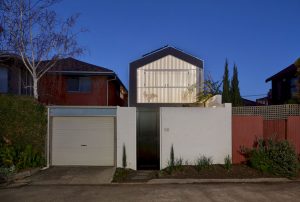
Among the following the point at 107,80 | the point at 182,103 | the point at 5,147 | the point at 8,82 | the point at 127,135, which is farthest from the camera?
the point at 107,80

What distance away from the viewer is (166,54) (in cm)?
2098

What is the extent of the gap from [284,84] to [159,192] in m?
16.3

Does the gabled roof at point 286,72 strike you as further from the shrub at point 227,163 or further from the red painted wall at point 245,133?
the shrub at point 227,163

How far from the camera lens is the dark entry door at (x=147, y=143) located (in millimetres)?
17156

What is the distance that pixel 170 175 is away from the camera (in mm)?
14633

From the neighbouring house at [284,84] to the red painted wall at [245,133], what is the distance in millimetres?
6577

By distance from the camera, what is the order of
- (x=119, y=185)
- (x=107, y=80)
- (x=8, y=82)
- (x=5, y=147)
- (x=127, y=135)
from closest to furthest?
(x=119, y=185) < (x=5, y=147) < (x=127, y=135) < (x=8, y=82) < (x=107, y=80)

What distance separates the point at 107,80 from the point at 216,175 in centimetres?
1285

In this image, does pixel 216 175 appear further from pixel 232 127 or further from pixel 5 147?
pixel 5 147

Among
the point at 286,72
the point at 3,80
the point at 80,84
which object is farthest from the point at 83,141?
the point at 286,72

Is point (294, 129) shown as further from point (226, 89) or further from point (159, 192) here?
point (226, 89)

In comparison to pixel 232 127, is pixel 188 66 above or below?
above

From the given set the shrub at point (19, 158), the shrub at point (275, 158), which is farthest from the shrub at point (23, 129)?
the shrub at point (275, 158)

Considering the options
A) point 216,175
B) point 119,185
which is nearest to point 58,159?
point 119,185
